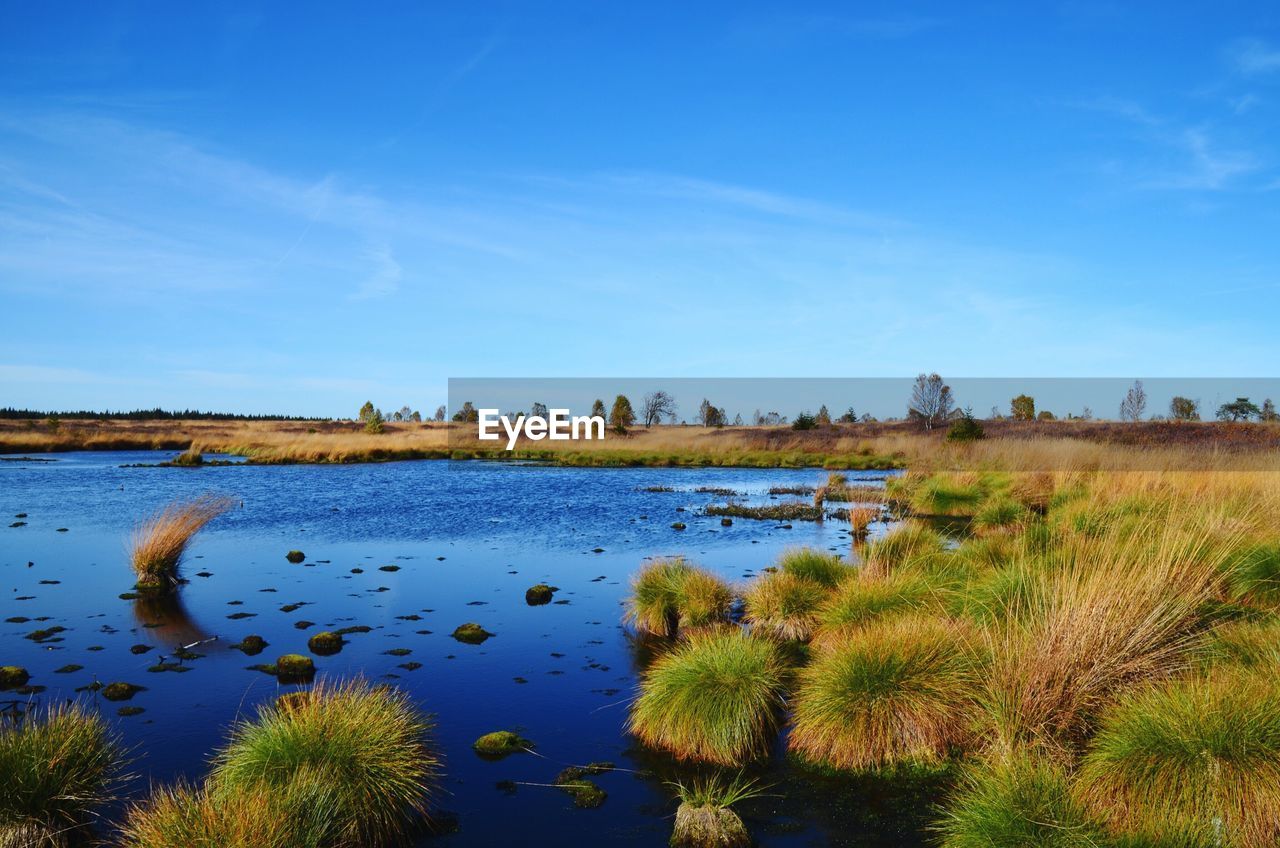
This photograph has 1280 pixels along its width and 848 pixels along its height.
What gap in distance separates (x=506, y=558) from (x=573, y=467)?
33349 millimetres

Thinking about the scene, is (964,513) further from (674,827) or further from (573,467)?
(573,467)

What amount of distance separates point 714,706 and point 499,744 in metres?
2.22

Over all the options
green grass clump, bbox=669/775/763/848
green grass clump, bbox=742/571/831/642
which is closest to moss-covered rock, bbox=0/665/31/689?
green grass clump, bbox=669/775/763/848

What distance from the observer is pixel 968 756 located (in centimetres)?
740

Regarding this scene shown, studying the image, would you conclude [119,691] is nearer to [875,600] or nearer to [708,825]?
[708,825]

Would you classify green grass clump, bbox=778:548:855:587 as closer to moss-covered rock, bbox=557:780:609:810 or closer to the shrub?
moss-covered rock, bbox=557:780:609:810

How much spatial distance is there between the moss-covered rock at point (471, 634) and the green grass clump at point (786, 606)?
4010 mm

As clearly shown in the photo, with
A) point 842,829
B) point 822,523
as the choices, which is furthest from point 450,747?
point 822,523

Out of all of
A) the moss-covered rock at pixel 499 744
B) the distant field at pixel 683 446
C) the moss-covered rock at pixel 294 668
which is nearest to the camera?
the moss-covered rock at pixel 499 744

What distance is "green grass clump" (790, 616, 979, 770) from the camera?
747 centimetres

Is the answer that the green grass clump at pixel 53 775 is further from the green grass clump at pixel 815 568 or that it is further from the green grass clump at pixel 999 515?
the green grass clump at pixel 999 515

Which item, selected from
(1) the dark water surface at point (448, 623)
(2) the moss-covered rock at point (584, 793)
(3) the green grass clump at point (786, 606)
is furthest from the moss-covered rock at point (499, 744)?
(3) the green grass clump at point (786, 606)

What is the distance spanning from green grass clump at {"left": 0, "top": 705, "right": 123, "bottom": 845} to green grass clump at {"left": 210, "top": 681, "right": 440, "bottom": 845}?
0.91 metres

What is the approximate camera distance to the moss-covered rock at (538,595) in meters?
14.7
